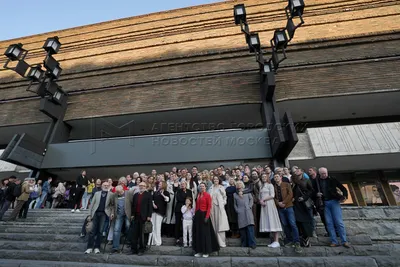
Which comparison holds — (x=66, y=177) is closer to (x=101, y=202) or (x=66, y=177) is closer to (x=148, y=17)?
(x=101, y=202)

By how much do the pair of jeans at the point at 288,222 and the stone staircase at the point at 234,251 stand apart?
0.40 m

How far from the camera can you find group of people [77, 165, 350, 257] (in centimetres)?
455

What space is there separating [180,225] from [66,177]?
9872mm

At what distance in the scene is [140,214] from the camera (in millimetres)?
4930

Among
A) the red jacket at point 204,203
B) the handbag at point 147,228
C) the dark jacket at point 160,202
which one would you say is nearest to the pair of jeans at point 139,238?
the handbag at point 147,228

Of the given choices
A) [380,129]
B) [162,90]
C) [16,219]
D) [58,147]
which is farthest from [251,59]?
[16,219]

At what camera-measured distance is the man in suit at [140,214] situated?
4656mm

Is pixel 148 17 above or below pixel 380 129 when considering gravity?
above

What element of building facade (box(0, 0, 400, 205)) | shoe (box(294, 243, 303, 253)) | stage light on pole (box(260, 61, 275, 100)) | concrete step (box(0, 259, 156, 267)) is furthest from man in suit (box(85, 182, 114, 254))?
stage light on pole (box(260, 61, 275, 100))

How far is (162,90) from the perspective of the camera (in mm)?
11719

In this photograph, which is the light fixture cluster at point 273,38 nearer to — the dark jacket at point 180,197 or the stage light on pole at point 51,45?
the dark jacket at point 180,197

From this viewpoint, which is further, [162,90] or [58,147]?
[162,90]

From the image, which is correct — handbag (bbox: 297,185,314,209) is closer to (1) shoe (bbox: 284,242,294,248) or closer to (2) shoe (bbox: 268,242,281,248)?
(1) shoe (bbox: 284,242,294,248)

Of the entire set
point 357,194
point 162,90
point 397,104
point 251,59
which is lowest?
point 357,194
